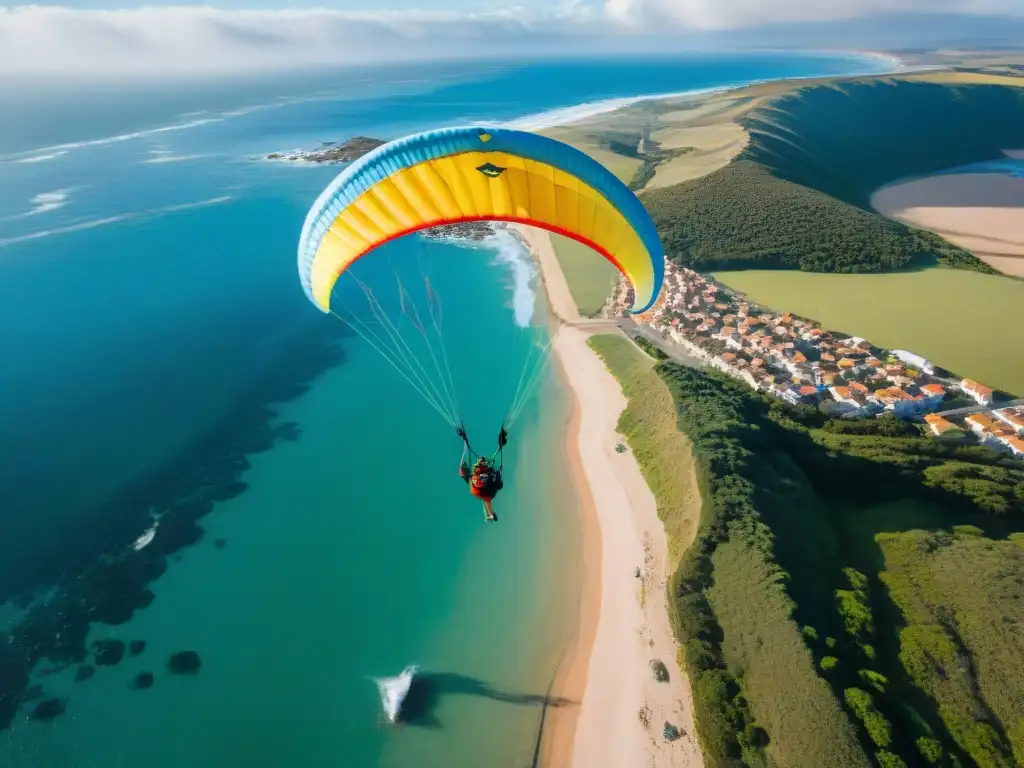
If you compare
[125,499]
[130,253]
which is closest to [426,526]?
[125,499]

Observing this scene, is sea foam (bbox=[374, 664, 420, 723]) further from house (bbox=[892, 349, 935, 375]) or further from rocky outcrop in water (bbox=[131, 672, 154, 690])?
house (bbox=[892, 349, 935, 375])

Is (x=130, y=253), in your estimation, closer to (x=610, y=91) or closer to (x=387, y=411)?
(x=387, y=411)

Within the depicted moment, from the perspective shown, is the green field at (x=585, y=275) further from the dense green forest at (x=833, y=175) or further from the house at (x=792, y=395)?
the house at (x=792, y=395)

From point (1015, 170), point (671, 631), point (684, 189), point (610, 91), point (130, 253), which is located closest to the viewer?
point (671, 631)

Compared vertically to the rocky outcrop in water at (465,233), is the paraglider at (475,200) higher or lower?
higher

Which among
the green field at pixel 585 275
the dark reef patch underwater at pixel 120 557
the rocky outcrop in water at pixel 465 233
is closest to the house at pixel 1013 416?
the green field at pixel 585 275

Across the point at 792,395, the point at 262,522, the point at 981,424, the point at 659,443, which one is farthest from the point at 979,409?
the point at 262,522
